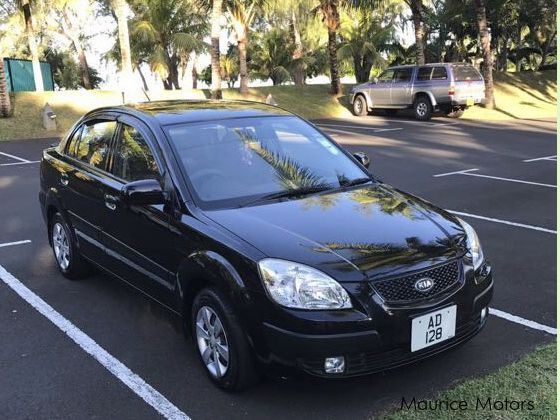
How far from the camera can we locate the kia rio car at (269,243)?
10.2 feet

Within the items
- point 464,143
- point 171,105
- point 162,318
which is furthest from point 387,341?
point 464,143

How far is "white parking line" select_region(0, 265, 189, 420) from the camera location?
3.41 m

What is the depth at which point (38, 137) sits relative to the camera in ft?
58.6

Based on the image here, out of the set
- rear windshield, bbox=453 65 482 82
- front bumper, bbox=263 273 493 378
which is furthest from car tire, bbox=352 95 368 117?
front bumper, bbox=263 273 493 378

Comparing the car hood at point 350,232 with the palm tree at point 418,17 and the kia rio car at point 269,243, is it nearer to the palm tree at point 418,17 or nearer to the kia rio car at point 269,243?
the kia rio car at point 269,243

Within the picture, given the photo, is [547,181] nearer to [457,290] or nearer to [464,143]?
[464,143]

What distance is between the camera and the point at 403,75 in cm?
2164

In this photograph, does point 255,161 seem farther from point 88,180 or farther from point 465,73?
point 465,73

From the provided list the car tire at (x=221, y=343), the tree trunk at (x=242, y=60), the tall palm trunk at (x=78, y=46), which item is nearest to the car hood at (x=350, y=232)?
the car tire at (x=221, y=343)

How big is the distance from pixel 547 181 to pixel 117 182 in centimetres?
757

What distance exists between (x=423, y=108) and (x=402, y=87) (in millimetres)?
1271

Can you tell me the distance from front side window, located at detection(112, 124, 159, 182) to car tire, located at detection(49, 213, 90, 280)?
1.09 m

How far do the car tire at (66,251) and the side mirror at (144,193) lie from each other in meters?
1.70

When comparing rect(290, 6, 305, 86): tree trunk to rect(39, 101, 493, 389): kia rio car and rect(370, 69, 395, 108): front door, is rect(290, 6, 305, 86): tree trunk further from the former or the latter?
rect(39, 101, 493, 389): kia rio car
